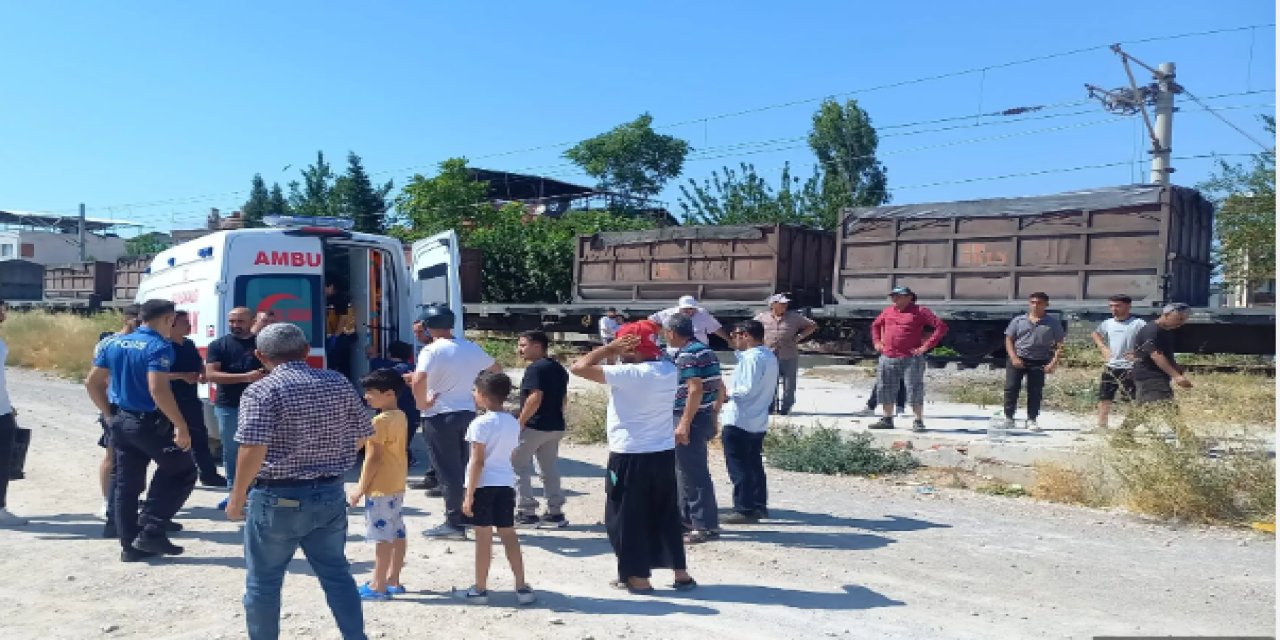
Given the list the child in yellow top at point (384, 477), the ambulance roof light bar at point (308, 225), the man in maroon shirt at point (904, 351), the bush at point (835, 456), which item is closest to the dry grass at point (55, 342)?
the ambulance roof light bar at point (308, 225)

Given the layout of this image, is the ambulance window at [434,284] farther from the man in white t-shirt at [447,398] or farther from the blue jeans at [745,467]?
the blue jeans at [745,467]

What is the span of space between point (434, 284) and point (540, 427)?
305cm

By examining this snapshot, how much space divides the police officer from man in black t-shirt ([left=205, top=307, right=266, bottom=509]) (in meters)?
1.00

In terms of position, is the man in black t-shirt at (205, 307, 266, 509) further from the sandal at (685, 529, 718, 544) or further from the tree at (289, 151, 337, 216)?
the tree at (289, 151, 337, 216)

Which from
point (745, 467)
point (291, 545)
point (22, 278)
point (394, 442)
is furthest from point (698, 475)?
point (22, 278)

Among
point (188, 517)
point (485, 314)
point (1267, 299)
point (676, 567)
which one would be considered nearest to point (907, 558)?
point (676, 567)

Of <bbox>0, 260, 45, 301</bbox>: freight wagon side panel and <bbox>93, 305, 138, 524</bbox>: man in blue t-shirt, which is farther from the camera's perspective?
<bbox>0, 260, 45, 301</bbox>: freight wagon side panel

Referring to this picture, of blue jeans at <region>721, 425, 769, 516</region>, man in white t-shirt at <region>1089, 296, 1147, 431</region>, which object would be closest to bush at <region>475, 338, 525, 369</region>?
man in white t-shirt at <region>1089, 296, 1147, 431</region>

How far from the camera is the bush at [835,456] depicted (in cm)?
951

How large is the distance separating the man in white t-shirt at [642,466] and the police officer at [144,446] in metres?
2.59

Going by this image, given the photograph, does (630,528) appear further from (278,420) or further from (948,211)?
(948,211)

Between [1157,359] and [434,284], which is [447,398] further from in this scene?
[1157,359]

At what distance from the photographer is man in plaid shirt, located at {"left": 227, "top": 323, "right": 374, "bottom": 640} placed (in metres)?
4.14

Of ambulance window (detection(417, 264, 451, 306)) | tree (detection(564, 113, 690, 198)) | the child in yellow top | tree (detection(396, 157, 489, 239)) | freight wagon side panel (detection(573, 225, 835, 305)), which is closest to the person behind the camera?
the child in yellow top
